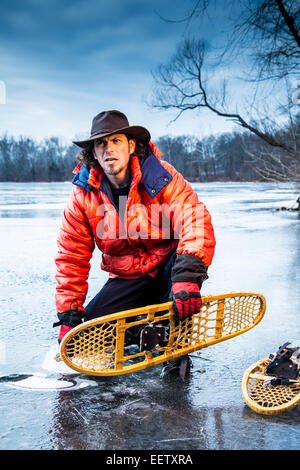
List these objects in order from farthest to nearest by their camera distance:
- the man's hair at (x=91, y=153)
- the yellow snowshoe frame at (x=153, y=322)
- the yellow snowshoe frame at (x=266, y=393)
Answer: the man's hair at (x=91, y=153)
the yellow snowshoe frame at (x=153, y=322)
the yellow snowshoe frame at (x=266, y=393)

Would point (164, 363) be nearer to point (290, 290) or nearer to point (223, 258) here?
point (290, 290)

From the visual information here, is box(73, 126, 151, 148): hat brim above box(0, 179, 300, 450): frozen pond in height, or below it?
above

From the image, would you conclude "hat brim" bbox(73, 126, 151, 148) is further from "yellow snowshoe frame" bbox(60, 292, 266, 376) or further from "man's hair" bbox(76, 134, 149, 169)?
"yellow snowshoe frame" bbox(60, 292, 266, 376)

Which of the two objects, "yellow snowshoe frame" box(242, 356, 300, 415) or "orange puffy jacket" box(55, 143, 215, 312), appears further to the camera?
"orange puffy jacket" box(55, 143, 215, 312)

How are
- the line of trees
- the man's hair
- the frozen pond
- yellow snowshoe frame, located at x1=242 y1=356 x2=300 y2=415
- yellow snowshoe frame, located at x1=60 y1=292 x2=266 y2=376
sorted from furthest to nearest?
the line of trees, the man's hair, yellow snowshoe frame, located at x1=60 y1=292 x2=266 y2=376, yellow snowshoe frame, located at x1=242 y1=356 x2=300 y2=415, the frozen pond

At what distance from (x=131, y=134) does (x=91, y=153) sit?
1.09 feet

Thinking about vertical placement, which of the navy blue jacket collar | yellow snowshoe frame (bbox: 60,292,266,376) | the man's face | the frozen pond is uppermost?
the man's face

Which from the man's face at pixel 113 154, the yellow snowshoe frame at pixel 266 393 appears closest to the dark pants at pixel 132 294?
the man's face at pixel 113 154

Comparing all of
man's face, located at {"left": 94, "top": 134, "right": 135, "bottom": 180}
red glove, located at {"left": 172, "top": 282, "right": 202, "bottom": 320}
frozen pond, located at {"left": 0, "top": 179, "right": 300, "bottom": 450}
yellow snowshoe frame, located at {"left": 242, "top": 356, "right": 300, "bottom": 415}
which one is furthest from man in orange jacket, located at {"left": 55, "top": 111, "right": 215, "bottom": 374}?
yellow snowshoe frame, located at {"left": 242, "top": 356, "right": 300, "bottom": 415}

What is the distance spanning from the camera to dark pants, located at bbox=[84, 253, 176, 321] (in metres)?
3.27

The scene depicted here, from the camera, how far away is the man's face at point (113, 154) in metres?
3.09

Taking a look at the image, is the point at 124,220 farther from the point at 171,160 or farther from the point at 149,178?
the point at 171,160

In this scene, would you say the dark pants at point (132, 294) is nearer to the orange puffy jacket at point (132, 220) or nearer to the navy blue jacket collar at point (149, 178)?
the orange puffy jacket at point (132, 220)
